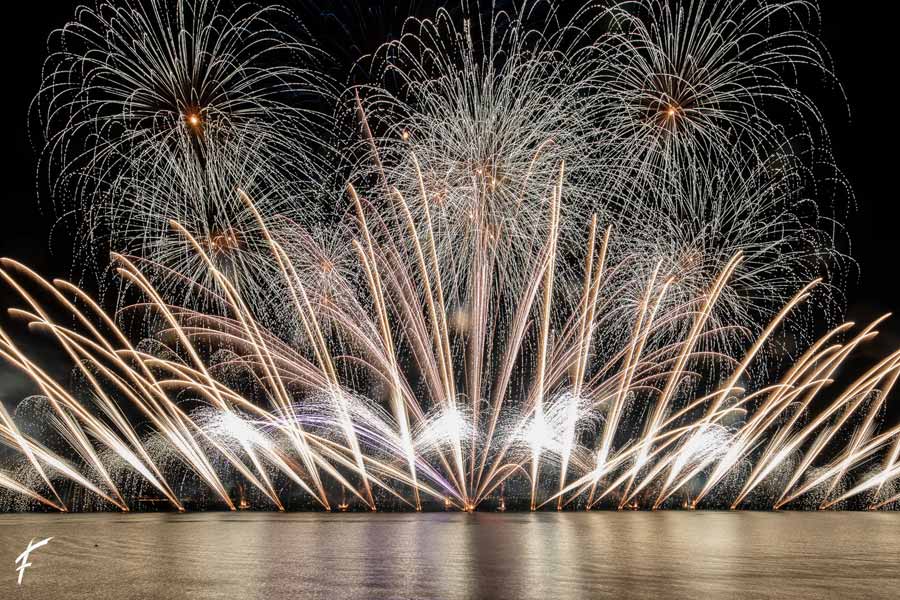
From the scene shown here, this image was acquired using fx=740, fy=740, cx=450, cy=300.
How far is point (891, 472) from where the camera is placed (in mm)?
46812

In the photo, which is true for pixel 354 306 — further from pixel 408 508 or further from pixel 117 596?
pixel 117 596

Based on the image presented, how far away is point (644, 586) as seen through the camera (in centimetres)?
1052

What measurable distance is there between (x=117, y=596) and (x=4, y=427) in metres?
25.2

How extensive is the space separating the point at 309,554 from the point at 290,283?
1293cm

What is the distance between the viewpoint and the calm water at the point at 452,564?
10.3m

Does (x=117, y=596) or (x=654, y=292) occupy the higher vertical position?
(x=654, y=292)

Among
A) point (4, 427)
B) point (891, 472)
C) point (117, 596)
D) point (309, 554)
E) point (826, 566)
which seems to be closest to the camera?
point (117, 596)

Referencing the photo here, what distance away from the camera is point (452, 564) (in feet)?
43.0

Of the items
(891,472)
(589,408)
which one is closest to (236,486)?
(589,408)

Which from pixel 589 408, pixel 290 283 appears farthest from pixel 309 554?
pixel 589 408

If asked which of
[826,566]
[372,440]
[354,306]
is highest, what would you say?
[354,306]

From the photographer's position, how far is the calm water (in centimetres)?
1027

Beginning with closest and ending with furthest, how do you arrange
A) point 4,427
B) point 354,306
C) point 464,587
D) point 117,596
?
point 117,596, point 464,587, point 354,306, point 4,427

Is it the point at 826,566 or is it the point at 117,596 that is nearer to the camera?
the point at 117,596
